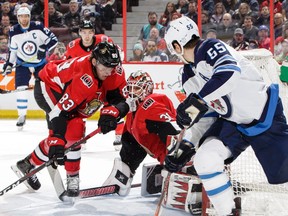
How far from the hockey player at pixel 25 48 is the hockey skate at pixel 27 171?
284 cm

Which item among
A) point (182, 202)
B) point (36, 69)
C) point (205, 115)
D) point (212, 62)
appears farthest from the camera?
point (36, 69)

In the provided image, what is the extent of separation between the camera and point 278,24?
699 cm

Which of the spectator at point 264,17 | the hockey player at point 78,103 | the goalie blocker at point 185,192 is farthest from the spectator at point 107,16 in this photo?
the goalie blocker at point 185,192

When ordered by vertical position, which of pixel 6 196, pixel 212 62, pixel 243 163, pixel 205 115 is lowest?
pixel 6 196

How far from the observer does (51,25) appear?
764 centimetres

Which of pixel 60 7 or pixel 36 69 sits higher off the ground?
pixel 60 7

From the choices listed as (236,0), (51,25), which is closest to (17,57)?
(51,25)

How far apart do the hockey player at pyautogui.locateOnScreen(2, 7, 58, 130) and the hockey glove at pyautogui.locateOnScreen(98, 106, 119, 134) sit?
129 inches

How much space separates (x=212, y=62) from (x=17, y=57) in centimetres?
445

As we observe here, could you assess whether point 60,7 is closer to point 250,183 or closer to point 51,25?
point 51,25

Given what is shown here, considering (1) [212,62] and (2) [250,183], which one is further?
(2) [250,183]

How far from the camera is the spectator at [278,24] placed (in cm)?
697

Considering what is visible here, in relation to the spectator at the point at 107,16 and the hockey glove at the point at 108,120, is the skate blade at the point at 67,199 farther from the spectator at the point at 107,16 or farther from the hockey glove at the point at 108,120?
the spectator at the point at 107,16

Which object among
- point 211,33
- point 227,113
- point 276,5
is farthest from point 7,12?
point 227,113
